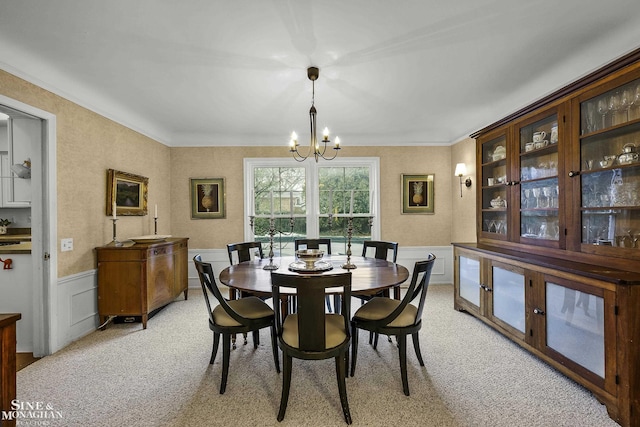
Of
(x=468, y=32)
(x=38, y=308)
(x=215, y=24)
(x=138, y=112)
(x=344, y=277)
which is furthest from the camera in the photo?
(x=138, y=112)

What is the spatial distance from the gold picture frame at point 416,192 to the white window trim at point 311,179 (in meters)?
0.45

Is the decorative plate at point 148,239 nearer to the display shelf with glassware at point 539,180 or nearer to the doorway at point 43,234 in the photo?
the doorway at point 43,234

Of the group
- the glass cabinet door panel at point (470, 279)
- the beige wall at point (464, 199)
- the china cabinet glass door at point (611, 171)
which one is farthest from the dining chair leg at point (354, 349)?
the beige wall at point (464, 199)

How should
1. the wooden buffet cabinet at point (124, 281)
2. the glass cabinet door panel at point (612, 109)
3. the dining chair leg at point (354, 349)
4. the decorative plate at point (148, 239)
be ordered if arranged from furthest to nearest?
the decorative plate at point (148, 239) → the wooden buffet cabinet at point (124, 281) → the dining chair leg at point (354, 349) → the glass cabinet door panel at point (612, 109)

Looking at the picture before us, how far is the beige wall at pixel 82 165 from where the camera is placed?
8.48 feet

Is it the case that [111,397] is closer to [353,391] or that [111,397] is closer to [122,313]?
[122,313]

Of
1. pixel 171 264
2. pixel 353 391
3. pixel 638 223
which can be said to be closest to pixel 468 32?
pixel 638 223

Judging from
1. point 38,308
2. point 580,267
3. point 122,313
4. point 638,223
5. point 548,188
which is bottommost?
point 122,313

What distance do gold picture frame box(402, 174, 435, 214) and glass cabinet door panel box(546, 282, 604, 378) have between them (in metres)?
2.59

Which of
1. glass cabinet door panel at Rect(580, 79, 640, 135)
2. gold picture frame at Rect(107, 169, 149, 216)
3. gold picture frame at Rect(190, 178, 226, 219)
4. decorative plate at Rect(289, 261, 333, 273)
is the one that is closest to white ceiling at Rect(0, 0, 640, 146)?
glass cabinet door panel at Rect(580, 79, 640, 135)

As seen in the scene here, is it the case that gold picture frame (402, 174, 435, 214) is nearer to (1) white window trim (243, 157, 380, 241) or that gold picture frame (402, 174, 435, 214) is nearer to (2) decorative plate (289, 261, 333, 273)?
(1) white window trim (243, 157, 380, 241)

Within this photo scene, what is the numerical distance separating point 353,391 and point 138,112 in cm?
392

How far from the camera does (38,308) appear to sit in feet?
8.43

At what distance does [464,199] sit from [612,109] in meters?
2.34
